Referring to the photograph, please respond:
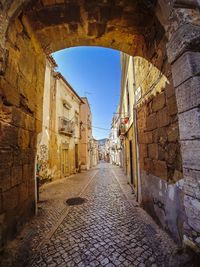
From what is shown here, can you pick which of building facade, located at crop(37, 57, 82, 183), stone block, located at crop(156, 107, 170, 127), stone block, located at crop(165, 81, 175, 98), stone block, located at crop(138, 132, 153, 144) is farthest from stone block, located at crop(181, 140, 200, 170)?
building facade, located at crop(37, 57, 82, 183)

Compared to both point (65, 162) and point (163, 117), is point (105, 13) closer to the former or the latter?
point (163, 117)

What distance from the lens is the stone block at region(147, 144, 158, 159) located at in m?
3.13

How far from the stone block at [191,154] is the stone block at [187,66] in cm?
78

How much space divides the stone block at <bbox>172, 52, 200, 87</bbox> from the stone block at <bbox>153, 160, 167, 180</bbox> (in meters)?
1.49

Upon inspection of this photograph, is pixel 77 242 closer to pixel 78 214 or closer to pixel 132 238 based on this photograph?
pixel 132 238

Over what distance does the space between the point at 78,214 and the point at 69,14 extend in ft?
14.1

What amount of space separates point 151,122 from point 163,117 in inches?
25.2

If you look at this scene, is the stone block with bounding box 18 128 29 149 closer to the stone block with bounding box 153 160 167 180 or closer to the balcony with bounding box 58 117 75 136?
the stone block with bounding box 153 160 167 180

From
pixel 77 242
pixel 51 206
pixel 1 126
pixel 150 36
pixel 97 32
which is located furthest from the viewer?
pixel 51 206

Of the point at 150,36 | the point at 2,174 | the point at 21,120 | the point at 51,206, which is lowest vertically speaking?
the point at 51,206

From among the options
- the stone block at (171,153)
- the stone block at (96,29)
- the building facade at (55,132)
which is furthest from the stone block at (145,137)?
the building facade at (55,132)

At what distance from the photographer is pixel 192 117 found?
1759 mm

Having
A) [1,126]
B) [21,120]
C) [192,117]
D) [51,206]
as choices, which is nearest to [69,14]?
[21,120]

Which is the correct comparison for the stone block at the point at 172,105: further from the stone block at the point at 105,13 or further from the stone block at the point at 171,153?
the stone block at the point at 105,13
